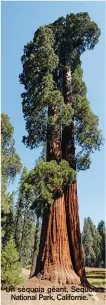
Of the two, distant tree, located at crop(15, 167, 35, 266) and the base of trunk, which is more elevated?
distant tree, located at crop(15, 167, 35, 266)

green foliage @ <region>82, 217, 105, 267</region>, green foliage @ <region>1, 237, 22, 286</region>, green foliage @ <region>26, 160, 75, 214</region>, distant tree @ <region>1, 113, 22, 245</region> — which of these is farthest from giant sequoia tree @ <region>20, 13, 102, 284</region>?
green foliage @ <region>82, 217, 105, 267</region>

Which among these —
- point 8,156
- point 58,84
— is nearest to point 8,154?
point 8,156

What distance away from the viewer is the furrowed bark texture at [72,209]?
587 inches

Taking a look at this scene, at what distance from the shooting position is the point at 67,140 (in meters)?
16.8

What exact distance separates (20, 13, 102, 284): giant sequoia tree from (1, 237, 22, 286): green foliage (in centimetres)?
121

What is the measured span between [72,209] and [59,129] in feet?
12.9

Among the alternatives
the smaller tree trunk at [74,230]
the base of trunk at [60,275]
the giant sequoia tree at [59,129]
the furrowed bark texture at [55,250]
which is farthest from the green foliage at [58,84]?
the base of trunk at [60,275]

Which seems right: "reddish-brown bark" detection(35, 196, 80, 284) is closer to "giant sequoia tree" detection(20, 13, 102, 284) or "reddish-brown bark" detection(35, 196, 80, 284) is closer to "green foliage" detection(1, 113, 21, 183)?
"giant sequoia tree" detection(20, 13, 102, 284)

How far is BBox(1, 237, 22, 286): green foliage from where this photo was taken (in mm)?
12477

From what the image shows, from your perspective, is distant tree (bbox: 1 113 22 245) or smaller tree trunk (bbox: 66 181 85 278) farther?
distant tree (bbox: 1 113 22 245)

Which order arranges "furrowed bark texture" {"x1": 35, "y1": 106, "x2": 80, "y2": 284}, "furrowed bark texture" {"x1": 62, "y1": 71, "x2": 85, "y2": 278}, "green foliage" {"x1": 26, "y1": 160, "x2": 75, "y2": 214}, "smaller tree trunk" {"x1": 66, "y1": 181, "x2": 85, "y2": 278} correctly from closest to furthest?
"furrowed bark texture" {"x1": 35, "y1": 106, "x2": 80, "y2": 284}
"green foliage" {"x1": 26, "y1": 160, "x2": 75, "y2": 214}
"smaller tree trunk" {"x1": 66, "y1": 181, "x2": 85, "y2": 278}
"furrowed bark texture" {"x1": 62, "y1": 71, "x2": 85, "y2": 278}

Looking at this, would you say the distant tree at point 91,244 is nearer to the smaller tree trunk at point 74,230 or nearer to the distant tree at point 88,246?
the distant tree at point 88,246

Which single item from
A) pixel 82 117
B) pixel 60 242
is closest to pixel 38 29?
pixel 82 117

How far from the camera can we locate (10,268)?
42.5 ft
